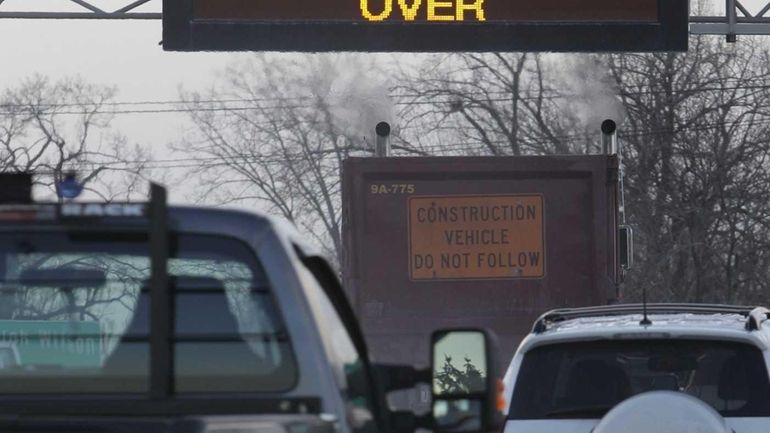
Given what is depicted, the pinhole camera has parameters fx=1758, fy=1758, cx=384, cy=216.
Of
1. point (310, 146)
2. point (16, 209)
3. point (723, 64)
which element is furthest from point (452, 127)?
point (16, 209)

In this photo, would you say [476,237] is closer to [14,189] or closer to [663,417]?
[663,417]

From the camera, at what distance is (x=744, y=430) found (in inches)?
289

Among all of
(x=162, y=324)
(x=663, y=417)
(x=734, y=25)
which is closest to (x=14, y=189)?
(x=162, y=324)

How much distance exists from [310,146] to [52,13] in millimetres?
28886

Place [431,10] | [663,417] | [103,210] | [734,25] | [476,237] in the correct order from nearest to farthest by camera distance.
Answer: [103,210]
[663,417]
[476,237]
[431,10]
[734,25]

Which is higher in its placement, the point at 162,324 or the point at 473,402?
the point at 162,324

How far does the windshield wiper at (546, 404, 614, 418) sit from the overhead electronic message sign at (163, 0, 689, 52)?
23.1ft

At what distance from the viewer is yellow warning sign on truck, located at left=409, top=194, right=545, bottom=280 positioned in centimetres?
1404

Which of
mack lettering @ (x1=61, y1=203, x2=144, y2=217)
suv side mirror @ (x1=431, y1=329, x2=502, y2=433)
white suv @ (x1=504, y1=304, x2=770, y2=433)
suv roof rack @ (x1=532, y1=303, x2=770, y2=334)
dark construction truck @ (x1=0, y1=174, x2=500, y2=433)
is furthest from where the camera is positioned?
suv roof rack @ (x1=532, y1=303, x2=770, y2=334)

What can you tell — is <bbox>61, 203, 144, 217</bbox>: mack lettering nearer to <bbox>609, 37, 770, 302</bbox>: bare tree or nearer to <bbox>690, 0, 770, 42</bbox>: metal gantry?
<bbox>690, 0, 770, 42</bbox>: metal gantry

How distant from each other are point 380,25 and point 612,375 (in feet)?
23.2

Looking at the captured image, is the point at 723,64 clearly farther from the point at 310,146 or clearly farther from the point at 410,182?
the point at 410,182

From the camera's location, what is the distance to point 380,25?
563 inches

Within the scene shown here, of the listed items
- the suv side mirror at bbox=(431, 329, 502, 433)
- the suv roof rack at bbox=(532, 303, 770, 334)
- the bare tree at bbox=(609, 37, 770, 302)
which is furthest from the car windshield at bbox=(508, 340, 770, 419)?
the bare tree at bbox=(609, 37, 770, 302)
